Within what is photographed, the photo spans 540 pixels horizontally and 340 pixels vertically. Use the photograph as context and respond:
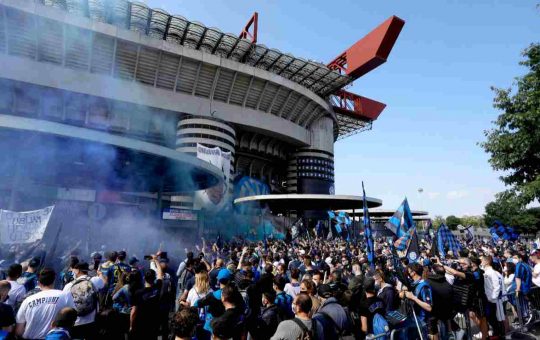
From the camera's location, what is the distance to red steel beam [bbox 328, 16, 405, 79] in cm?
4922

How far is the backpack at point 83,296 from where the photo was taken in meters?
4.30

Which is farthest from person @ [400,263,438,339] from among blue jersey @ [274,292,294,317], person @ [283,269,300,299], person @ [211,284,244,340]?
person @ [211,284,244,340]

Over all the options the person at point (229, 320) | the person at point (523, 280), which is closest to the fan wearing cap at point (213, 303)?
the person at point (229, 320)

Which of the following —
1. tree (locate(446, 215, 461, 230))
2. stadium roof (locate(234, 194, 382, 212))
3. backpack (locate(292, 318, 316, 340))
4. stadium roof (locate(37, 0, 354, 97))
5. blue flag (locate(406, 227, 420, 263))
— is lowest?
backpack (locate(292, 318, 316, 340))

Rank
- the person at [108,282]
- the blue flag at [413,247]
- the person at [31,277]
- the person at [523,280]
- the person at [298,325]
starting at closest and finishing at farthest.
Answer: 1. the person at [298,325]
2. the person at [31,277]
3. the person at [108,282]
4. the person at [523,280]
5. the blue flag at [413,247]

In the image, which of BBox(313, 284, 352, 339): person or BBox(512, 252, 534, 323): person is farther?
BBox(512, 252, 534, 323): person

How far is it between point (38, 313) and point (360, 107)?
6695 centimetres

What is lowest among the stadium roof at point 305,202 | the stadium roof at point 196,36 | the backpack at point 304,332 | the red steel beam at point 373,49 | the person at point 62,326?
the backpack at point 304,332

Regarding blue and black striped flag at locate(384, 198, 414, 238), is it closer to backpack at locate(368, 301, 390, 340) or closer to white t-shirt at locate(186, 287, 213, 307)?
backpack at locate(368, 301, 390, 340)

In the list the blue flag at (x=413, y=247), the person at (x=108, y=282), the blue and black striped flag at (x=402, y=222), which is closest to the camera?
the person at (x=108, y=282)

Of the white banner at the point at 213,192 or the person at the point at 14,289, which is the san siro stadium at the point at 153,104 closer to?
the white banner at the point at 213,192

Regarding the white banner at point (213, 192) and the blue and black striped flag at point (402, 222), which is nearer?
the blue and black striped flag at point (402, 222)

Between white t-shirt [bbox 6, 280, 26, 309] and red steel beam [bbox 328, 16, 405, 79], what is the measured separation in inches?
2108

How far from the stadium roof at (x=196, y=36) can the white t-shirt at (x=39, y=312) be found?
125ft
